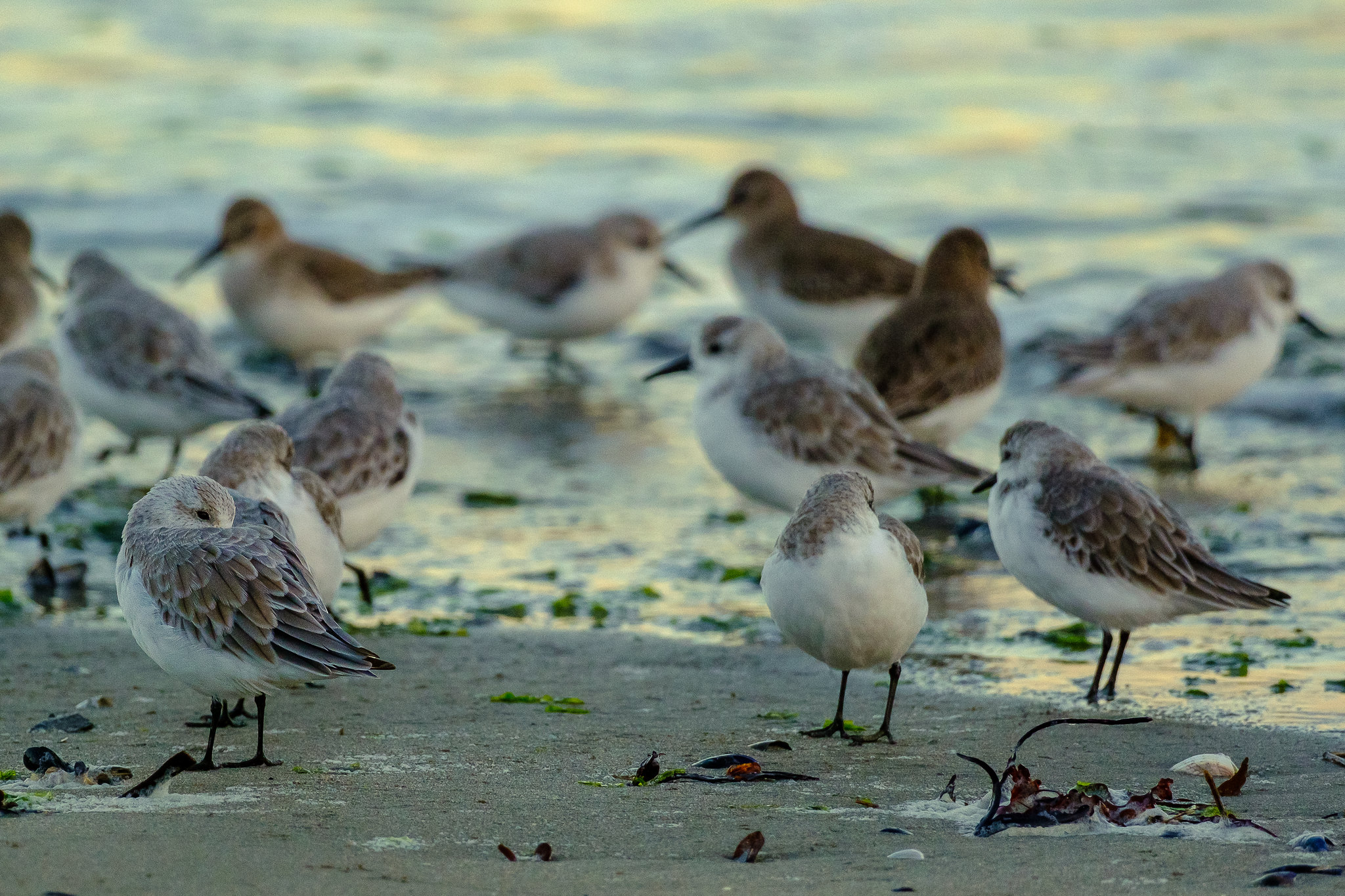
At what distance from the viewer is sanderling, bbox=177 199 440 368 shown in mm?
11578

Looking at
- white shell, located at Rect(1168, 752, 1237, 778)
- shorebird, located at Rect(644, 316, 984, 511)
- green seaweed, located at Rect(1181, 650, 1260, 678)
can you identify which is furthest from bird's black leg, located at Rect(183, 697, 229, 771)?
shorebird, located at Rect(644, 316, 984, 511)

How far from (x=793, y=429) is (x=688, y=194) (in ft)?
29.0

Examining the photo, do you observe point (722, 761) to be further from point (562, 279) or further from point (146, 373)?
point (562, 279)

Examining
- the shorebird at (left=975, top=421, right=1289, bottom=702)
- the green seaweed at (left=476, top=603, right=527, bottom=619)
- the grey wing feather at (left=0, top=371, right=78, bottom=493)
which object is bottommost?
the green seaweed at (left=476, top=603, right=527, bottom=619)

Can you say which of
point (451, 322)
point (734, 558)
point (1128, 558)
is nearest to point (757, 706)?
point (1128, 558)

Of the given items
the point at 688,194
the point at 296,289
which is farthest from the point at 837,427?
the point at 688,194

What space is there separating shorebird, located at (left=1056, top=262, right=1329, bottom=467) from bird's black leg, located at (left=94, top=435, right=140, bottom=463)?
16.2ft

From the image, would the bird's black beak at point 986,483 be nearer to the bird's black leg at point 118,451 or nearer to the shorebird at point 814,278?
the shorebird at point 814,278

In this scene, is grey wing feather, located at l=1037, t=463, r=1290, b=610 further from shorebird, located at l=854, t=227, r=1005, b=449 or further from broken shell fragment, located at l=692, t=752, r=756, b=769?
shorebird, located at l=854, t=227, r=1005, b=449

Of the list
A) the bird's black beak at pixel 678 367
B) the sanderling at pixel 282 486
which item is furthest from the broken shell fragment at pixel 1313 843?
the bird's black beak at pixel 678 367

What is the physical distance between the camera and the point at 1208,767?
493 cm

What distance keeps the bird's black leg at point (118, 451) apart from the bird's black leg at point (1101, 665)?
5482 millimetres

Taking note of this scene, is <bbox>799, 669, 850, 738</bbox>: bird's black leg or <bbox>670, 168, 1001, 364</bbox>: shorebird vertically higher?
<bbox>670, 168, 1001, 364</bbox>: shorebird

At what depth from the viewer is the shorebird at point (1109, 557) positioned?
5.82 meters
